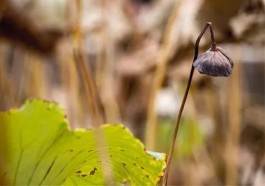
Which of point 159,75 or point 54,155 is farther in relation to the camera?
point 159,75

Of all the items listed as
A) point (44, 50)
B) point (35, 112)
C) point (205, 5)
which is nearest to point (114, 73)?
point (44, 50)

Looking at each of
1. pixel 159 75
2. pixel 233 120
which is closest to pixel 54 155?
pixel 159 75

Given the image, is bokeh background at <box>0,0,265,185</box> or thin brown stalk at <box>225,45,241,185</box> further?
thin brown stalk at <box>225,45,241,185</box>

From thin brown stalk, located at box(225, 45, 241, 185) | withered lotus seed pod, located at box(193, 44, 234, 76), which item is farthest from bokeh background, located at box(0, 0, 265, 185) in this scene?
withered lotus seed pod, located at box(193, 44, 234, 76)

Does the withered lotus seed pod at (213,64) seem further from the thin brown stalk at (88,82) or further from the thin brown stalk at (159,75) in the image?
the thin brown stalk at (159,75)

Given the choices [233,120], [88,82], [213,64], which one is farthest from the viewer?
[233,120]

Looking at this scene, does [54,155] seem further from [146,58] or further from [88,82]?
[146,58]

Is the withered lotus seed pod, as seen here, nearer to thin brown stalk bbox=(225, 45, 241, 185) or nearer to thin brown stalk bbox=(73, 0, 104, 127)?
thin brown stalk bbox=(73, 0, 104, 127)
